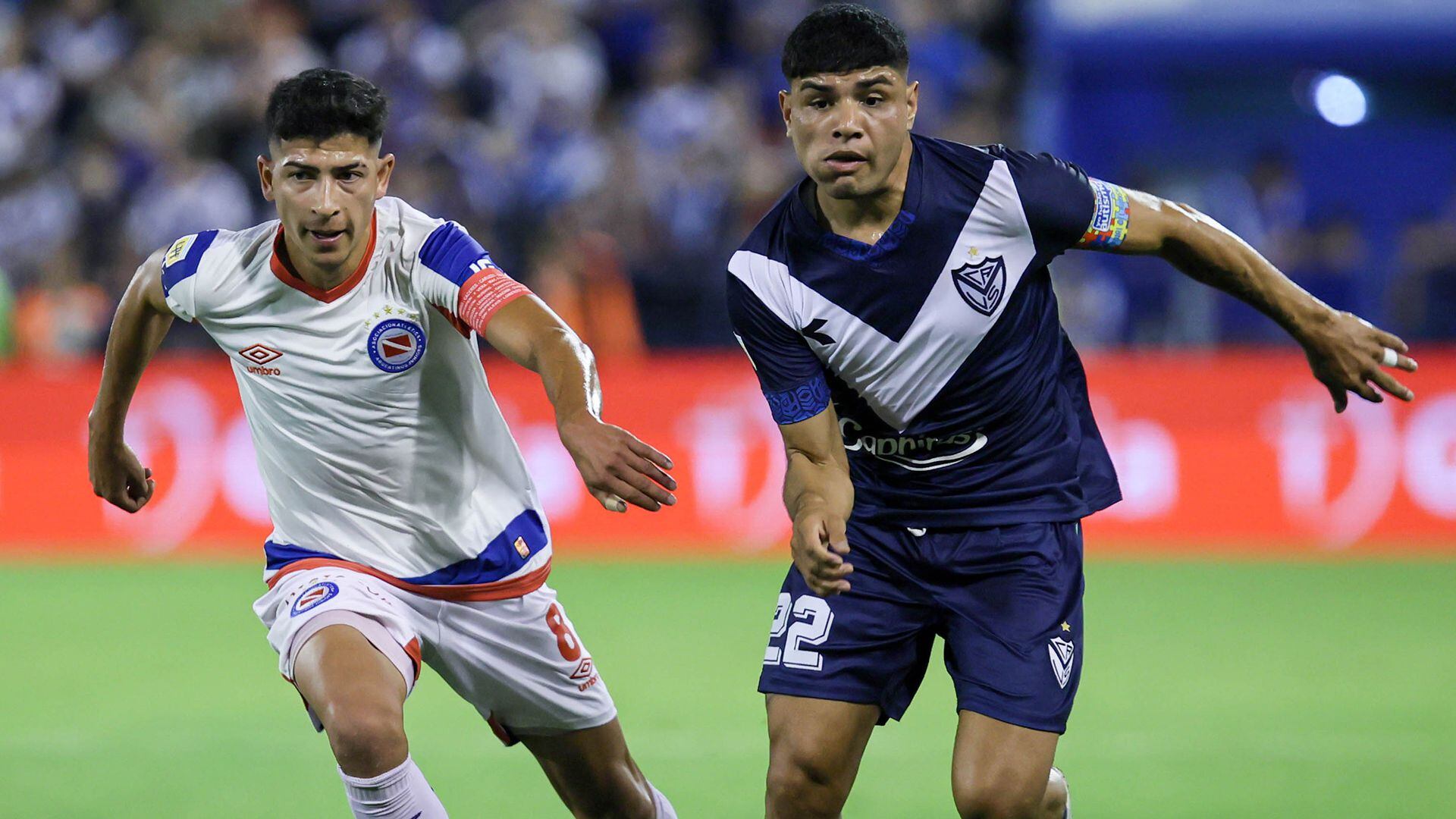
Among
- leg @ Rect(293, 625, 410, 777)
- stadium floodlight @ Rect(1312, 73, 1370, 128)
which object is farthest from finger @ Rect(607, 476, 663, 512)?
stadium floodlight @ Rect(1312, 73, 1370, 128)

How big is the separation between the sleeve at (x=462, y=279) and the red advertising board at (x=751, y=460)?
6.61 meters

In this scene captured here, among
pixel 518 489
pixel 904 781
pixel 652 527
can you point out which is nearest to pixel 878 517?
pixel 518 489

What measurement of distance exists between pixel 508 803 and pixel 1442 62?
501 inches

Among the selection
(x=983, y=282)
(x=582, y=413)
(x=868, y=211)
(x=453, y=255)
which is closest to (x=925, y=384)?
(x=983, y=282)

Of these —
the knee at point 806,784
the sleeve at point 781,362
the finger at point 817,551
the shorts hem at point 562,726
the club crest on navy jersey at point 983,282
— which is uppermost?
the club crest on navy jersey at point 983,282

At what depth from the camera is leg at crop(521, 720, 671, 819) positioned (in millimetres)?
5051

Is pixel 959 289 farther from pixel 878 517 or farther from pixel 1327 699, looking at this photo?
pixel 1327 699

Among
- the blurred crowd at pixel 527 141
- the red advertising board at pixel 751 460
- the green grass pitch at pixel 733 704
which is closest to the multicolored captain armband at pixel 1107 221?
the green grass pitch at pixel 733 704

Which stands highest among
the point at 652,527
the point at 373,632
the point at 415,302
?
the point at 652,527

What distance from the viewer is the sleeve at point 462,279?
4520 mm

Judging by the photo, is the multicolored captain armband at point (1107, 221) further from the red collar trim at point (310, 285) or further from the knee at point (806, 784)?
the red collar trim at point (310, 285)

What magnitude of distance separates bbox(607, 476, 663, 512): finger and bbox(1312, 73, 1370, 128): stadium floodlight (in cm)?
1174

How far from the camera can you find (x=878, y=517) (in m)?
4.87

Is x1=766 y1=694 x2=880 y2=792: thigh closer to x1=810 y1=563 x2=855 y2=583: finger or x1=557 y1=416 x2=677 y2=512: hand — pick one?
x1=810 y1=563 x2=855 y2=583: finger
